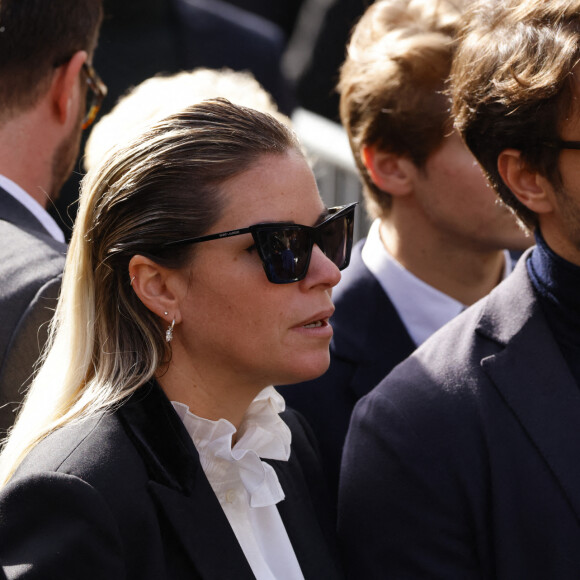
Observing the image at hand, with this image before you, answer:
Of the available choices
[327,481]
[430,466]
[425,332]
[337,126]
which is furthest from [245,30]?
[430,466]

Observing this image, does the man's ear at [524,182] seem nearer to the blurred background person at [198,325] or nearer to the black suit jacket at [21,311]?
the blurred background person at [198,325]

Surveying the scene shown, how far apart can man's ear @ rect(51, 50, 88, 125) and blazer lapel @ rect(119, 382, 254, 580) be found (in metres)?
1.16

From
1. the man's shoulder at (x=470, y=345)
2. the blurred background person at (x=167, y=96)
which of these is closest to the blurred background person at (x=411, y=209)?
the blurred background person at (x=167, y=96)

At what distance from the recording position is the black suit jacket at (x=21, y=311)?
2.43m

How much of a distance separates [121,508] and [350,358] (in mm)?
1275

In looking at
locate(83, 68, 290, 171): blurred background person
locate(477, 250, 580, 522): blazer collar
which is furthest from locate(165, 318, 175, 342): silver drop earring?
locate(83, 68, 290, 171): blurred background person

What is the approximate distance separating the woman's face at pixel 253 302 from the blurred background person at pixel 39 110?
1.83 ft

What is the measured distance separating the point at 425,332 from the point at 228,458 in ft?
4.08

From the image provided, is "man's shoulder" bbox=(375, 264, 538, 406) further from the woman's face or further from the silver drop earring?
the silver drop earring

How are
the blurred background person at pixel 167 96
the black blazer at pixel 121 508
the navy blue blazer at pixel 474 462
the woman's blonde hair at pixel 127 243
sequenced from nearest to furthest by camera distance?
the black blazer at pixel 121 508 < the woman's blonde hair at pixel 127 243 < the navy blue blazer at pixel 474 462 < the blurred background person at pixel 167 96

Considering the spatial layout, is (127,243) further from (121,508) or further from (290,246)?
(121,508)

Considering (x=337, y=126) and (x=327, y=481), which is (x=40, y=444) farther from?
(x=337, y=126)

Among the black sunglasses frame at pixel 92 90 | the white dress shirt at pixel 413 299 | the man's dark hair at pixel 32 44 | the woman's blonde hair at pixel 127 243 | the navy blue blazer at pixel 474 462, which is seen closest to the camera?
the woman's blonde hair at pixel 127 243

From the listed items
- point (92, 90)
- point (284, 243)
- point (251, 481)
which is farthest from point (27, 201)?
point (251, 481)
